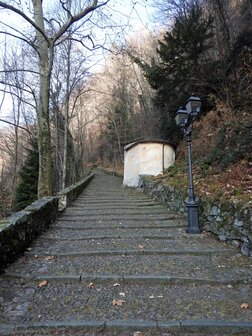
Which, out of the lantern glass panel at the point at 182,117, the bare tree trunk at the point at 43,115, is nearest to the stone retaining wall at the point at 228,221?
the lantern glass panel at the point at 182,117

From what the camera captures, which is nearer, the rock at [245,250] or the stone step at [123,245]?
the rock at [245,250]

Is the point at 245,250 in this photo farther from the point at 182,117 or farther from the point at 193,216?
the point at 182,117

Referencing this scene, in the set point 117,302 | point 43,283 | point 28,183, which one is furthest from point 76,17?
point 28,183

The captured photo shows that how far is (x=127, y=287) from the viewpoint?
155 inches

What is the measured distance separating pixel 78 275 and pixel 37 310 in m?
0.92

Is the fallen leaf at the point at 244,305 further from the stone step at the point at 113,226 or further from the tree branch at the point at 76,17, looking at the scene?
the tree branch at the point at 76,17

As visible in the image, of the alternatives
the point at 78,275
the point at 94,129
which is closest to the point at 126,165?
the point at 78,275

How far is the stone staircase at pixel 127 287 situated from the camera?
3016mm

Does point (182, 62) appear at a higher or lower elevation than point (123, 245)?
higher

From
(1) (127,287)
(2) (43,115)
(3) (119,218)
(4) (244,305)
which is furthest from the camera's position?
(2) (43,115)

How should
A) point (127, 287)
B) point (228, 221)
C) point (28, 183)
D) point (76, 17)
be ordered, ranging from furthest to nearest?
1. point (28, 183)
2. point (76, 17)
3. point (228, 221)
4. point (127, 287)

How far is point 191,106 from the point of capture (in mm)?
6625

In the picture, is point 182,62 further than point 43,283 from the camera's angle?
Yes

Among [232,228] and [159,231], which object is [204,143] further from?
[232,228]
